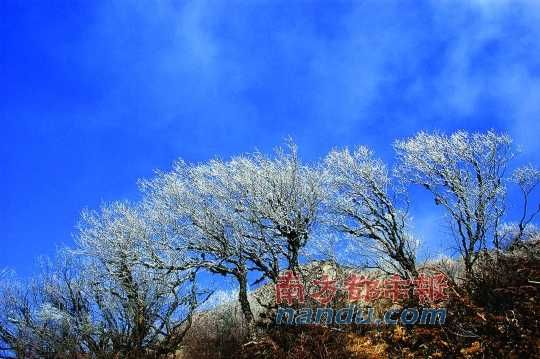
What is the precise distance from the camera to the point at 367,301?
1684 centimetres

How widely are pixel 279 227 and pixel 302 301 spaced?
8.40 ft

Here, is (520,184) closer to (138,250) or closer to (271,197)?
(271,197)

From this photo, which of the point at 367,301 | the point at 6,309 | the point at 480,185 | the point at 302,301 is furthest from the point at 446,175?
the point at 6,309

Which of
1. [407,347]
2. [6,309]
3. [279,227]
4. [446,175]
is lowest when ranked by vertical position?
[407,347]

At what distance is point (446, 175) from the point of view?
17344 mm

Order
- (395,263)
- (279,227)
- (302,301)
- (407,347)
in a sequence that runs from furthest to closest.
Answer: (395,263), (279,227), (302,301), (407,347)

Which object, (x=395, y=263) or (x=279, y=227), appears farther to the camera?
(x=395, y=263)

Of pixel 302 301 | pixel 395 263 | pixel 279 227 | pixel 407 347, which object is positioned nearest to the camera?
pixel 407 347

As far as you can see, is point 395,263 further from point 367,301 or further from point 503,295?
point 503,295

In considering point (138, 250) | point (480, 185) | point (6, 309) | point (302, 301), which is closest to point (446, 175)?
point (480, 185)

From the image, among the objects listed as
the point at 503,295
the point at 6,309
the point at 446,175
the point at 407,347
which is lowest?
the point at 407,347

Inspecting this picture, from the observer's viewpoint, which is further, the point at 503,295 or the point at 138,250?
the point at 138,250

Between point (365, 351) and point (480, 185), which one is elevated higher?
point (480, 185)

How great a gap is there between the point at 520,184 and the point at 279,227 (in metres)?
8.09
